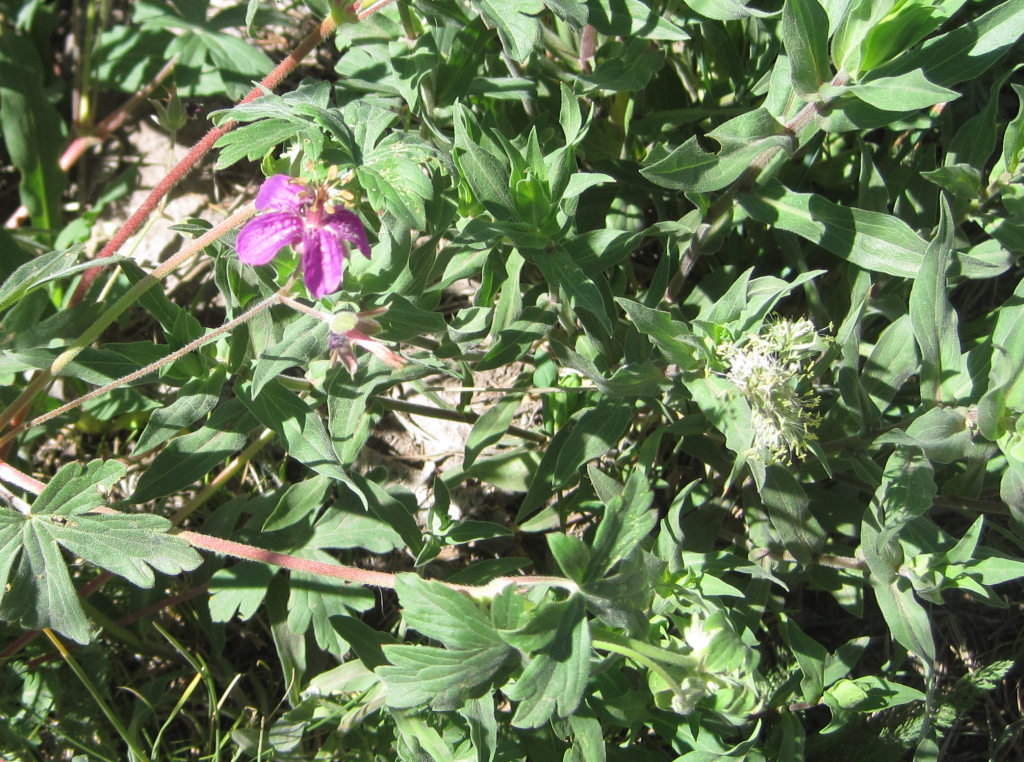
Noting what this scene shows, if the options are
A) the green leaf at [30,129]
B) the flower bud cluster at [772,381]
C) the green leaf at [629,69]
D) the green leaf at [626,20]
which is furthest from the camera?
the green leaf at [30,129]

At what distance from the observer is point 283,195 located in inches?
80.4

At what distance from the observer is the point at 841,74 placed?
229 cm

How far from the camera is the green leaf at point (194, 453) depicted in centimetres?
251

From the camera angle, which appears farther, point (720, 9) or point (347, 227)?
point (720, 9)

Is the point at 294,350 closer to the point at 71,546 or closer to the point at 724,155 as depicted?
the point at 71,546

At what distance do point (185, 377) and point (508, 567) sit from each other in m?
1.10

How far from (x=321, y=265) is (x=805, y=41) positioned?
1.34 meters

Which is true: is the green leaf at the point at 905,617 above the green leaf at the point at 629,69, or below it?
below

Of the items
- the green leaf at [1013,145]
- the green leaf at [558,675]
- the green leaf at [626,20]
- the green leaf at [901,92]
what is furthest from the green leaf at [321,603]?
the green leaf at [1013,145]

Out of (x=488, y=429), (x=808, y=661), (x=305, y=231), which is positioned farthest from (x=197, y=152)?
(x=808, y=661)

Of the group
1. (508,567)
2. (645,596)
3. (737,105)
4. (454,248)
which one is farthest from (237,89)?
(645,596)

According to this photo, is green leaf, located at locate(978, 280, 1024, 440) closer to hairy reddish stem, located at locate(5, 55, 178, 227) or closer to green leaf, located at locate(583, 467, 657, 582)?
green leaf, located at locate(583, 467, 657, 582)

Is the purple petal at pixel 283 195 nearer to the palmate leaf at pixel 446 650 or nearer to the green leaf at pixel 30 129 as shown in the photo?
the palmate leaf at pixel 446 650

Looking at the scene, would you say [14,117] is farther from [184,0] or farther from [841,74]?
[841,74]
